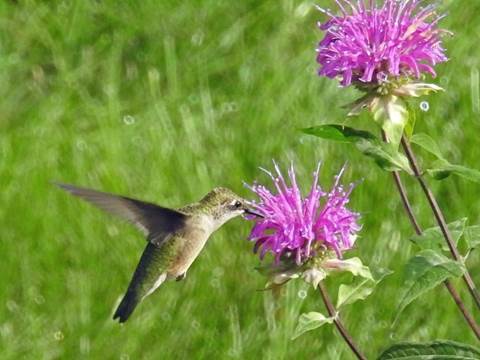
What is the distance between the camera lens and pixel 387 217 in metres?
3.77

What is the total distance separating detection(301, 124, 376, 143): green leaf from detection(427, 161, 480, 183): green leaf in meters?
0.14

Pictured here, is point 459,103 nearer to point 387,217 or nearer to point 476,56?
point 476,56

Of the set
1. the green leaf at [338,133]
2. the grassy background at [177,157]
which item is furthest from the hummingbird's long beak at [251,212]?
the grassy background at [177,157]

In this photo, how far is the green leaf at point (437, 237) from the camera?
7.39 feet

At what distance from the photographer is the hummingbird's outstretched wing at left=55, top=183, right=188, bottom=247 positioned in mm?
2239

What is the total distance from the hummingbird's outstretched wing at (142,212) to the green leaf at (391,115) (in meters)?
0.50

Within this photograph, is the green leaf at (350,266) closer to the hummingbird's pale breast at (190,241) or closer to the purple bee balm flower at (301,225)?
the purple bee balm flower at (301,225)

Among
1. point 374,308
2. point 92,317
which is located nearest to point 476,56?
point 374,308

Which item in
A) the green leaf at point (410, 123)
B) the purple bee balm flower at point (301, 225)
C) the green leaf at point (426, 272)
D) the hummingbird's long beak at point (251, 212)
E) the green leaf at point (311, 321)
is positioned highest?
the hummingbird's long beak at point (251, 212)

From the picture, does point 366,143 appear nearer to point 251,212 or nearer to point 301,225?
point 301,225

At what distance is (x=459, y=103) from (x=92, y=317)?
5.35ft

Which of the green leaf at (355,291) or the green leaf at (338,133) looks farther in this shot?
the green leaf at (355,291)

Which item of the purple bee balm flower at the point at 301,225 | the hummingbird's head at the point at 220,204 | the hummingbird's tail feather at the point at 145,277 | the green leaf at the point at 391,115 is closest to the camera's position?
the green leaf at the point at 391,115

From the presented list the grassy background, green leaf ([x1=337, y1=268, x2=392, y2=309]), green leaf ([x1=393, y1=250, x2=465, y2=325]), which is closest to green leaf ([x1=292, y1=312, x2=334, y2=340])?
green leaf ([x1=337, y1=268, x2=392, y2=309])
